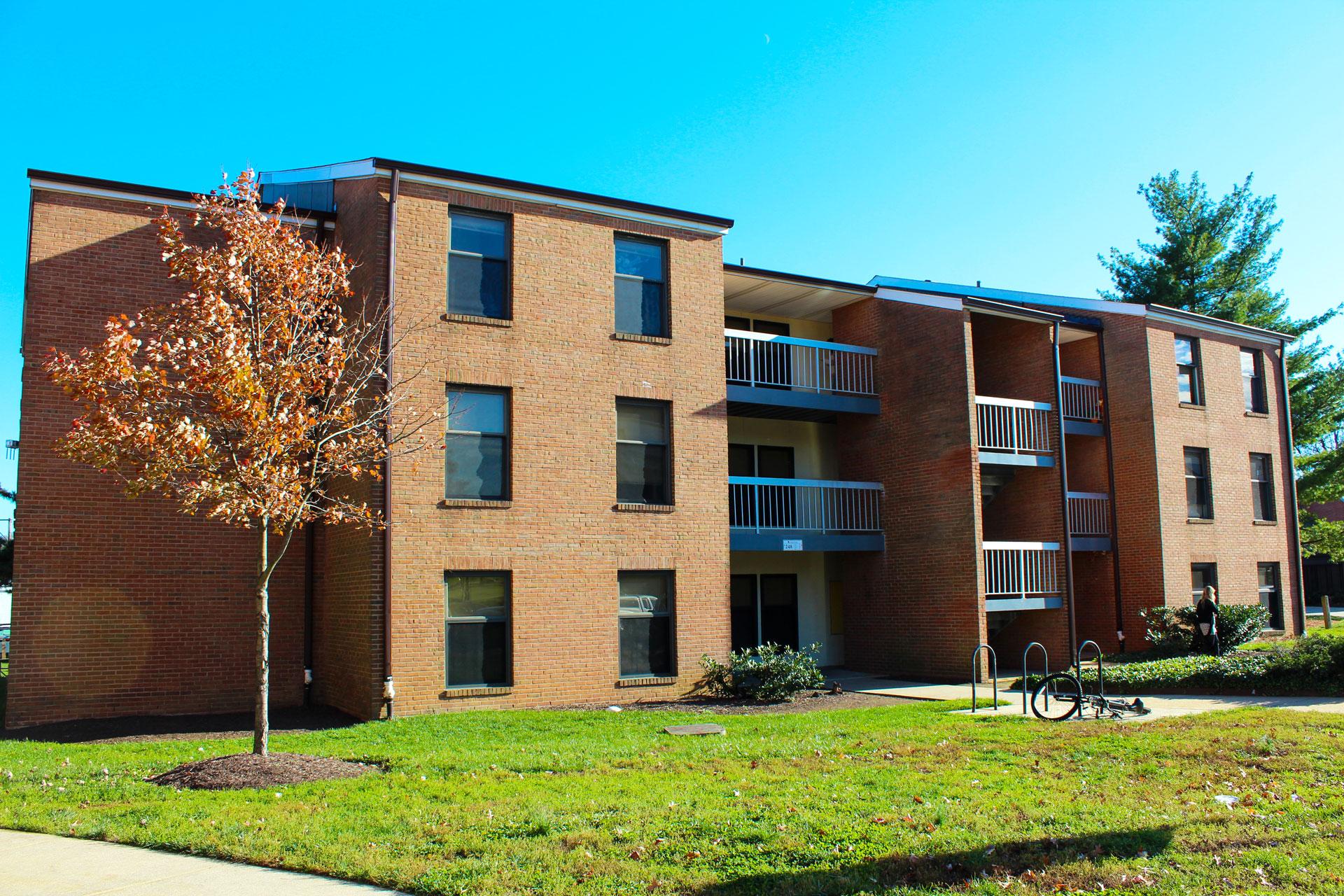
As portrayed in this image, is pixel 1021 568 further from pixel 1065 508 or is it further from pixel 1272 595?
pixel 1272 595

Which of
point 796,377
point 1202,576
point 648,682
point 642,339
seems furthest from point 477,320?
point 1202,576

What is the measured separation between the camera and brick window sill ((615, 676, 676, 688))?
52.2 feet

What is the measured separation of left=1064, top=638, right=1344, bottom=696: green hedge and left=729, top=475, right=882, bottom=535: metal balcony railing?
5.14m

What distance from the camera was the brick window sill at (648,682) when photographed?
1591cm

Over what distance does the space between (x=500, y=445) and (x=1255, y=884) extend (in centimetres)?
1178

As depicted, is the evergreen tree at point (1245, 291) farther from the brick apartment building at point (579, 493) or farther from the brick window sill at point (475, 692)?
the brick window sill at point (475, 692)

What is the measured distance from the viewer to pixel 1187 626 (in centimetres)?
2150

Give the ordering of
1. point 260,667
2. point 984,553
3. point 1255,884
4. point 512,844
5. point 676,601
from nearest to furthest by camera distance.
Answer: point 1255,884
point 512,844
point 260,667
point 676,601
point 984,553

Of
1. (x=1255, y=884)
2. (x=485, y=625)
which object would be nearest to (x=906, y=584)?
(x=485, y=625)

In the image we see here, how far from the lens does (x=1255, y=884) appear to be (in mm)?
5734

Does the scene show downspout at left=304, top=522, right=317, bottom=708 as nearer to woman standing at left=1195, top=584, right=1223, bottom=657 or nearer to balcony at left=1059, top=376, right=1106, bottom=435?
balcony at left=1059, top=376, right=1106, bottom=435

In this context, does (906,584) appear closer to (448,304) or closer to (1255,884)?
A: (448,304)

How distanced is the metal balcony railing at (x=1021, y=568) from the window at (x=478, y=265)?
9813 millimetres

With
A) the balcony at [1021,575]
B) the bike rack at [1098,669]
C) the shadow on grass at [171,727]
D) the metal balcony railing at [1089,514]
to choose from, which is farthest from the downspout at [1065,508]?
the shadow on grass at [171,727]
